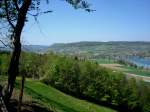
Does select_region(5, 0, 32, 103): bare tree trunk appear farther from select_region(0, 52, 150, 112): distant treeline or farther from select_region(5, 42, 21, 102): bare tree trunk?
select_region(0, 52, 150, 112): distant treeline

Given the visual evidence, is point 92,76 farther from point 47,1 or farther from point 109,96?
point 47,1

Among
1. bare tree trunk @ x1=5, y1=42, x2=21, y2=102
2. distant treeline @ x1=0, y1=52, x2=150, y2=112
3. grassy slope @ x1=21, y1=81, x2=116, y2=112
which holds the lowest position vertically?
distant treeline @ x1=0, y1=52, x2=150, y2=112

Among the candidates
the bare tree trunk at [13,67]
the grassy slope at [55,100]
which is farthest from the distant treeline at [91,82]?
the bare tree trunk at [13,67]

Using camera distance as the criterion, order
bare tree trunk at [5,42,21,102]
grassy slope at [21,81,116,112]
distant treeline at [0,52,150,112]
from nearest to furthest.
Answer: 1. bare tree trunk at [5,42,21,102]
2. grassy slope at [21,81,116,112]
3. distant treeline at [0,52,150,112]

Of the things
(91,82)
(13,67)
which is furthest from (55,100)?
(91,82)

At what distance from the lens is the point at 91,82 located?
80062 mm

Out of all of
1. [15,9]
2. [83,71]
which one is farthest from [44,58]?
[15,9]

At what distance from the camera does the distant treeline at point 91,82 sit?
252 ft

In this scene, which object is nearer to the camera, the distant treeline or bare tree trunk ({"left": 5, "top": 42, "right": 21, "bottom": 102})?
bare tree trunk ({"left": 5, "top": 42, "right": 21, "bottom": 102})

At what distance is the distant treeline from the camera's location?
76875mm

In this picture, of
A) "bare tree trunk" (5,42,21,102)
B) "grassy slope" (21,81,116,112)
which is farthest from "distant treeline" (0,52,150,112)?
"bare tree trunk" (5,42,21,102)

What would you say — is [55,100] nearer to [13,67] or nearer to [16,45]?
[13,67]

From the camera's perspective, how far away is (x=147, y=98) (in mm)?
84625

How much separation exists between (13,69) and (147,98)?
242ft
